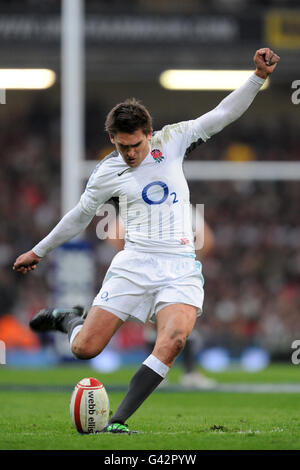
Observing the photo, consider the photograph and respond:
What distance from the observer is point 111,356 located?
14.5m

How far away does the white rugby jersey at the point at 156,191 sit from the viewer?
5.67 meters

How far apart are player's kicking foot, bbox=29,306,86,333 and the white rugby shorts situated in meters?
0.85

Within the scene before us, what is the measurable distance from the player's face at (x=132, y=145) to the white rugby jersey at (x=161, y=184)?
0.32 feet

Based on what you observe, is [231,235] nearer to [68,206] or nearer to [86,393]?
[68,206]

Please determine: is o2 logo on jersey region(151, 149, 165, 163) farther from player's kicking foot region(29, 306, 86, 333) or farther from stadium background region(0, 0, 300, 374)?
stadium background region(0, 0, 300, 374)

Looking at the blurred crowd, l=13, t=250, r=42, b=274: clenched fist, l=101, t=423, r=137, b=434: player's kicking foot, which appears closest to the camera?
l=101, t=423, r=137, b=434: player's kicking foot

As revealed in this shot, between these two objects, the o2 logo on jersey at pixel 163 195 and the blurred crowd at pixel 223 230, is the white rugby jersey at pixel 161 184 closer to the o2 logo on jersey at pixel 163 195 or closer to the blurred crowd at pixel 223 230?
the o2 logo on jersey at pixel 163 195

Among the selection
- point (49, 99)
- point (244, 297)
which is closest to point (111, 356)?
point (244, 297)

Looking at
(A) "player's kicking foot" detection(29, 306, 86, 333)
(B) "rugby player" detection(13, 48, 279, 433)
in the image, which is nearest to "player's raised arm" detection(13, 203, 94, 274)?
(B) "rugby player" detection(13, 48, 279, 433)

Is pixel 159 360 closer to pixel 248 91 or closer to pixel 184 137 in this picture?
pixel 184 137

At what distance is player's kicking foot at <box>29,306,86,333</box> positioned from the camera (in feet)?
21.4

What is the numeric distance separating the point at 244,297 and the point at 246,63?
5.55 m

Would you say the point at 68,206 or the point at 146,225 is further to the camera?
the point at 68,206

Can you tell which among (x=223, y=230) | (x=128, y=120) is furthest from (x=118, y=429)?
(x=223, y=230)
